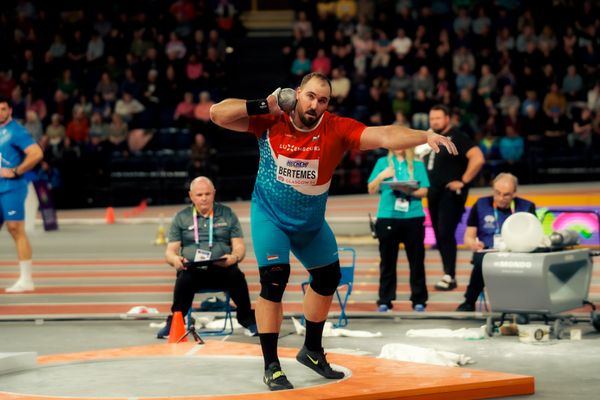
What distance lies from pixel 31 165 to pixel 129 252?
4845 millimetres

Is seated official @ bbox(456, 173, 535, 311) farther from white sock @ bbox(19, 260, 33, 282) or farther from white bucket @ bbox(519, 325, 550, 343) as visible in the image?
white sock @ bbox(19, 260, 33, 282)

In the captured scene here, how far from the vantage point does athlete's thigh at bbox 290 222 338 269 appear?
7934mm

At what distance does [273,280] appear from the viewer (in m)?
7.84

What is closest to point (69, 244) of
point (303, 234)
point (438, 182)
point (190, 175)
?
point (190, 175)

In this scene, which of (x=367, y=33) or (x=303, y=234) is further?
(x=367, y=33)

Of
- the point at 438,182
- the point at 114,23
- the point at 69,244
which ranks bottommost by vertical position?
the point at 69,244

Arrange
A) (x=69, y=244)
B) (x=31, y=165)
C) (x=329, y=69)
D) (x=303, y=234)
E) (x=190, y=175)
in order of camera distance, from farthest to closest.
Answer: (x=329, y=69), (x=190, y=175), (x=69, y=244), (x=31, y=165), (x=303, y=234)

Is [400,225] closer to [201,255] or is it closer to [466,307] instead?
[466,307]

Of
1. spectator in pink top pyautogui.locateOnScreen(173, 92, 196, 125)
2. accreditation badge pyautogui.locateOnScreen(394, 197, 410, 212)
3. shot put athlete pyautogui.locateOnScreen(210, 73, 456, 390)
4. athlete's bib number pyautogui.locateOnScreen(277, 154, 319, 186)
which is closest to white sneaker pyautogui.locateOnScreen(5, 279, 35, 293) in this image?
accreditation badge pyautogui.locateOnScreen(394, 197, 410, 212)

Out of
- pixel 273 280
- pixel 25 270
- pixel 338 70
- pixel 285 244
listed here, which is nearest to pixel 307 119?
pixel 285 244

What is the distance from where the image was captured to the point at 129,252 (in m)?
17.7

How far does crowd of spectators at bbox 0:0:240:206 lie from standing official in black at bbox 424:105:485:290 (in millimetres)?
12234

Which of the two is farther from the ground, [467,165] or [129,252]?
[467,165]

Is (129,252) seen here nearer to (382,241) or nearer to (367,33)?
(382,241)
